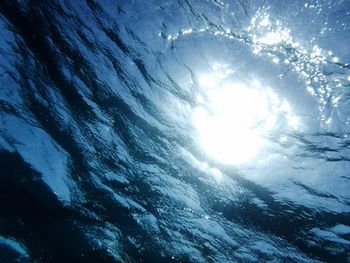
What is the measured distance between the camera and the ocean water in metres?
6.28

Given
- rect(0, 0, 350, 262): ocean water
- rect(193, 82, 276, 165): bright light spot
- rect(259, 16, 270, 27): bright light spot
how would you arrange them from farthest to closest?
1. rect(193, 82, 276, 165): bright light spot
2. rect(0, 0, 350, 262): ocean water
3. rect(259, 16, 270, 27): bright light spot

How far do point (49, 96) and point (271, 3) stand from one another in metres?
6.52

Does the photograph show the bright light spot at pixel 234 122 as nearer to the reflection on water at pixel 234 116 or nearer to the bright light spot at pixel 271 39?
the reflection on water at pixel 234 116

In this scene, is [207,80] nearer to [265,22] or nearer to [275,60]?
[275,60]

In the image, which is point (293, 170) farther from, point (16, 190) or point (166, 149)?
point (16, 190)

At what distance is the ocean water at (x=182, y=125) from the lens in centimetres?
628

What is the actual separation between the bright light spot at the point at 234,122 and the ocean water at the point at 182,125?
32 millimetres

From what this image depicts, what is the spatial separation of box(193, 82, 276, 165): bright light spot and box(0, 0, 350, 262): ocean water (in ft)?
0.10

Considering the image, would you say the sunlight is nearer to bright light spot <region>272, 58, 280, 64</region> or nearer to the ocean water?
the ocean water

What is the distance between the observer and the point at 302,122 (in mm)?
6680

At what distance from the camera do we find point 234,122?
7.47m

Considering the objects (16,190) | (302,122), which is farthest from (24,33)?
(302,122)

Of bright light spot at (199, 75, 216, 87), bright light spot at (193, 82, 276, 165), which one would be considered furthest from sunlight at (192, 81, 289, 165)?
bright light spot at (199, 75, 216, 87)

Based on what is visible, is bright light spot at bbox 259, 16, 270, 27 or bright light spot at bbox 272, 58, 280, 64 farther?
bright light spot at bbox 272, 58, 280, 64
